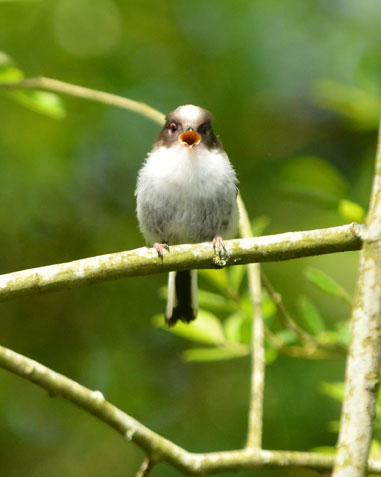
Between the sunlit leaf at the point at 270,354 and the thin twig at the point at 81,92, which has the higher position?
the thin twig at the point at 81,92

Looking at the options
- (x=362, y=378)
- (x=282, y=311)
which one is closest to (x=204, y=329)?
(x=282, y=311)

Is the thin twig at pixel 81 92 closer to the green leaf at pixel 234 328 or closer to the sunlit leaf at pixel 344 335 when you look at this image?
the green leaf at pixel 234 328

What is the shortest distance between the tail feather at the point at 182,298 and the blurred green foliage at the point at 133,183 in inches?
50.0

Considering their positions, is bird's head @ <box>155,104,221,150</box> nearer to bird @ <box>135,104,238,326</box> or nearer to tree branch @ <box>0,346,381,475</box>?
bird @ <box>135,104,238,326</box>

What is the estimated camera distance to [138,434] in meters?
2.50

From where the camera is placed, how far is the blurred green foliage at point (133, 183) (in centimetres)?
532

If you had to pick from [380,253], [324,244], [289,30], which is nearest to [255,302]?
[324,244]

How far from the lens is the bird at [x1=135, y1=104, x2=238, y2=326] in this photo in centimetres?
353

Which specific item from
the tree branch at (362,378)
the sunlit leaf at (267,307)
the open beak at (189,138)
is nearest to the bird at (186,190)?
the open beak at (189,138)

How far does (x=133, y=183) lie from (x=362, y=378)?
4.63m

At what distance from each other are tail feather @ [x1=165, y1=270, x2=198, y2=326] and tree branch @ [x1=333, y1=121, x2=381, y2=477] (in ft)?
5.67

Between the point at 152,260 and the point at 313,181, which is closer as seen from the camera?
the point at 152,260

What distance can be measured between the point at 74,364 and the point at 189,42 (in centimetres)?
280

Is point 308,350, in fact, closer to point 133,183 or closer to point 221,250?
point 221,250
